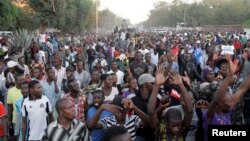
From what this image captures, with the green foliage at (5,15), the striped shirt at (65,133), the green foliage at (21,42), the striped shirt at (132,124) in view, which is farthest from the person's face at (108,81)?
the green foliage at (5,15)

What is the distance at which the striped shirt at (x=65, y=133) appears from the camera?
438 cm

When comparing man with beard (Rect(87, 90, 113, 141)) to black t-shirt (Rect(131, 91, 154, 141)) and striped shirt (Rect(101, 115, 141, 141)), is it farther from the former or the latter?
black t-shirt (Rect(131, 91, 154, 141))

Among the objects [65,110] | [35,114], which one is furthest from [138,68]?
[65,110]

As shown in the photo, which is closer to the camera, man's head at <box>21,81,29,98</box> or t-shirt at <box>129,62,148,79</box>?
man's head at <box>21,81,29,98</box>

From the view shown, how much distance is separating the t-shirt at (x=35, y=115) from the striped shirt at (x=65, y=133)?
1.44m

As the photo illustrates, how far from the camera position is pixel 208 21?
70.1 metres

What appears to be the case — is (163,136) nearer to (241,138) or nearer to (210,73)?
(241,138)

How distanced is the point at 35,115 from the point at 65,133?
153 centimetres

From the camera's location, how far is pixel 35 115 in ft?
19.1

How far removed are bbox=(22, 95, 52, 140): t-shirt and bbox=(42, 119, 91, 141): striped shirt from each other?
1437 mm

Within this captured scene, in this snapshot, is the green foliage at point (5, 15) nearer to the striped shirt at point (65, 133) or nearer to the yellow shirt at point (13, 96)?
the yellow shirt at point (13, 96)

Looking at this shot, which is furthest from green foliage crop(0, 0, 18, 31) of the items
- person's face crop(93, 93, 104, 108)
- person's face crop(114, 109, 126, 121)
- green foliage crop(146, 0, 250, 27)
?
green foliage crop(146, 0, 250, 27)

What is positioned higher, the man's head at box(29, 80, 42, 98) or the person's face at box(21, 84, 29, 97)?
Answer: the man's head at box(29, 80, 42, 98)

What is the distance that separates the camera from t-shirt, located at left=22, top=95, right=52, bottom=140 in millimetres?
5840
